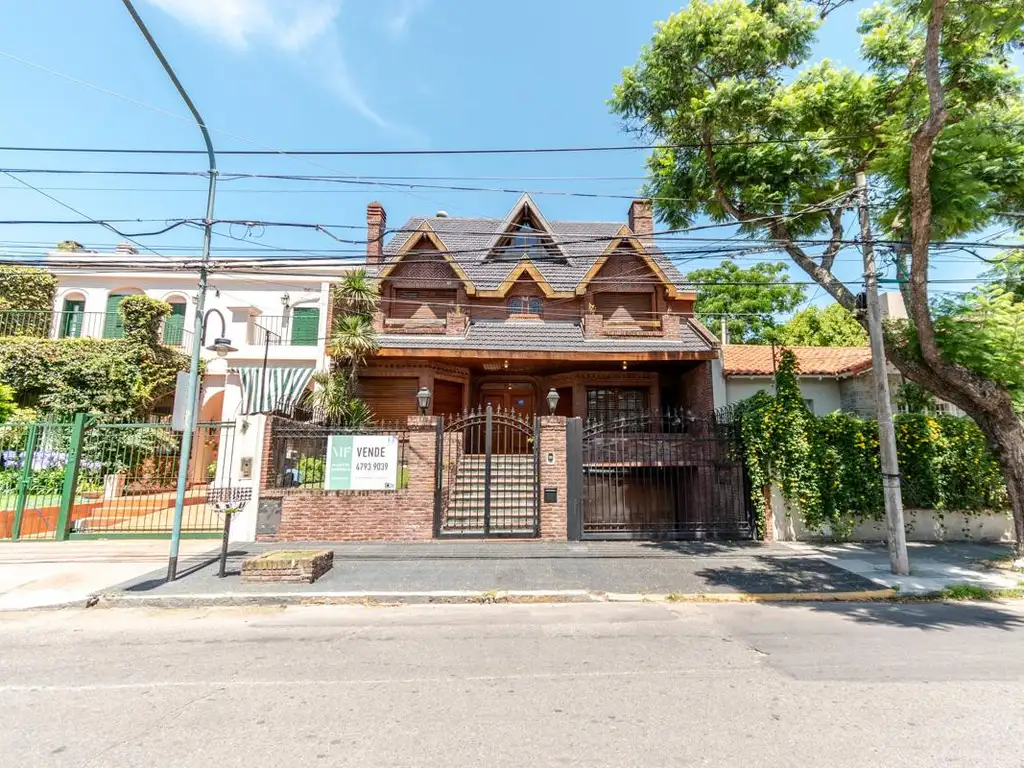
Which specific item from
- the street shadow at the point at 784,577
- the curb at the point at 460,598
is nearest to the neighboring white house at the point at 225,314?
the curb at the point at 460,598

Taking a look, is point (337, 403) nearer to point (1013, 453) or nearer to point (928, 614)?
point (928, 614)

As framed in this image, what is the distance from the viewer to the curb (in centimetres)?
673

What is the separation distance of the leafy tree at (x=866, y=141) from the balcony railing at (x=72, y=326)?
17.8 m

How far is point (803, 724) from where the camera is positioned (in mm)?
3447

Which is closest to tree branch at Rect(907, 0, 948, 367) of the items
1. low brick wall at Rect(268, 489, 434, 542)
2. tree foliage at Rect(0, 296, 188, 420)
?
low brick wall at Rect(268, 489, 434, 542)

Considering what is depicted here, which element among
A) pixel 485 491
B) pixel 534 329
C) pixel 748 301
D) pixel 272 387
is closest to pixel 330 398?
pixel 272 387

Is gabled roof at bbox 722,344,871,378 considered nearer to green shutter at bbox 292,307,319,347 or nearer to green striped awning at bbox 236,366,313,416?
green striped awning at bbox 236,366,313,416

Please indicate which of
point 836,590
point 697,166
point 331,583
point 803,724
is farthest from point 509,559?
point 697,166

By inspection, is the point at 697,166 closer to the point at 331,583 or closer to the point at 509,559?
the point at 509,559

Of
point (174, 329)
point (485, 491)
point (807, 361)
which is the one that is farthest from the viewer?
point (174, 329)

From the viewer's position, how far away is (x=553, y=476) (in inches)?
417

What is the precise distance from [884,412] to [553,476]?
20.7 feet

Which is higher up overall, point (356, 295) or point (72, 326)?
point (356, 295)

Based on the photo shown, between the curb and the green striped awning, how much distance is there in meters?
7.69
